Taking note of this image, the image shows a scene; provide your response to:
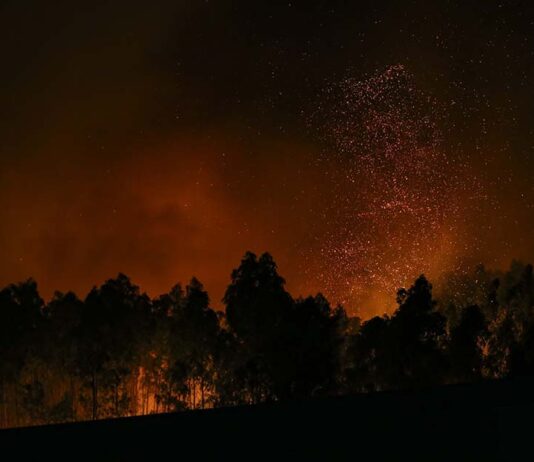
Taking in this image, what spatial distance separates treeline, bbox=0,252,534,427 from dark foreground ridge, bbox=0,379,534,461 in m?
9.51

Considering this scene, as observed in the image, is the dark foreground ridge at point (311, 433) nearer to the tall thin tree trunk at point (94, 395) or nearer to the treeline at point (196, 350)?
the treeline at point (196, 350)

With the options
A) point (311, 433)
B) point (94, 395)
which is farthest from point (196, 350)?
point (311, 433)

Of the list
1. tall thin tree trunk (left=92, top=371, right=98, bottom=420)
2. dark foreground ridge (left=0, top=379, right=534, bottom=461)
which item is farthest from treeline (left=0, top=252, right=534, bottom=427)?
dark foreground ridge (left=0, top=379, right=534, bottom=461)

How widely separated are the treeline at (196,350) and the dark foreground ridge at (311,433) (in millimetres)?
9515

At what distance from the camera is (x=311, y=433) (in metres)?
8.39

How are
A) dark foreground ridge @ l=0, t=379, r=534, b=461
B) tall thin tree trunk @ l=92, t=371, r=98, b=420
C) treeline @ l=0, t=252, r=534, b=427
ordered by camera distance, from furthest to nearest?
1. tall thin tree trunk @ l=92, t=371, r=98, b=420
2. treeline @ l=0, t=252, r=534, b=427
3. dark foreground ridge @ l=0, t=379, r=534, b=461

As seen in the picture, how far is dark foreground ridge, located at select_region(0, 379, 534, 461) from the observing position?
24.3 ft

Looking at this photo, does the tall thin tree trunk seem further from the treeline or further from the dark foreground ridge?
the dark foreground ridge

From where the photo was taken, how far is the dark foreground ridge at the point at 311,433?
7.40 meters

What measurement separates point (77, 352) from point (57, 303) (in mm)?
1259

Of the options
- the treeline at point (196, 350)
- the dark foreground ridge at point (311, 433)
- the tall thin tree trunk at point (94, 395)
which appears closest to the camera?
the dark foreground ridge at point (311, 433)

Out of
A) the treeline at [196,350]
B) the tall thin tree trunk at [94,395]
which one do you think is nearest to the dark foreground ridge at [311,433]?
the treeline at [196,350]

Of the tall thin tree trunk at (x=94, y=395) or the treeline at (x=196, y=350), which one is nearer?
the treeline at (x=196, y=350)

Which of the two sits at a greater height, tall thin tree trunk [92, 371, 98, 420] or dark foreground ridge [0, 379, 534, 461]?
tall thin tree trunk [92, 371, 98, 420]
